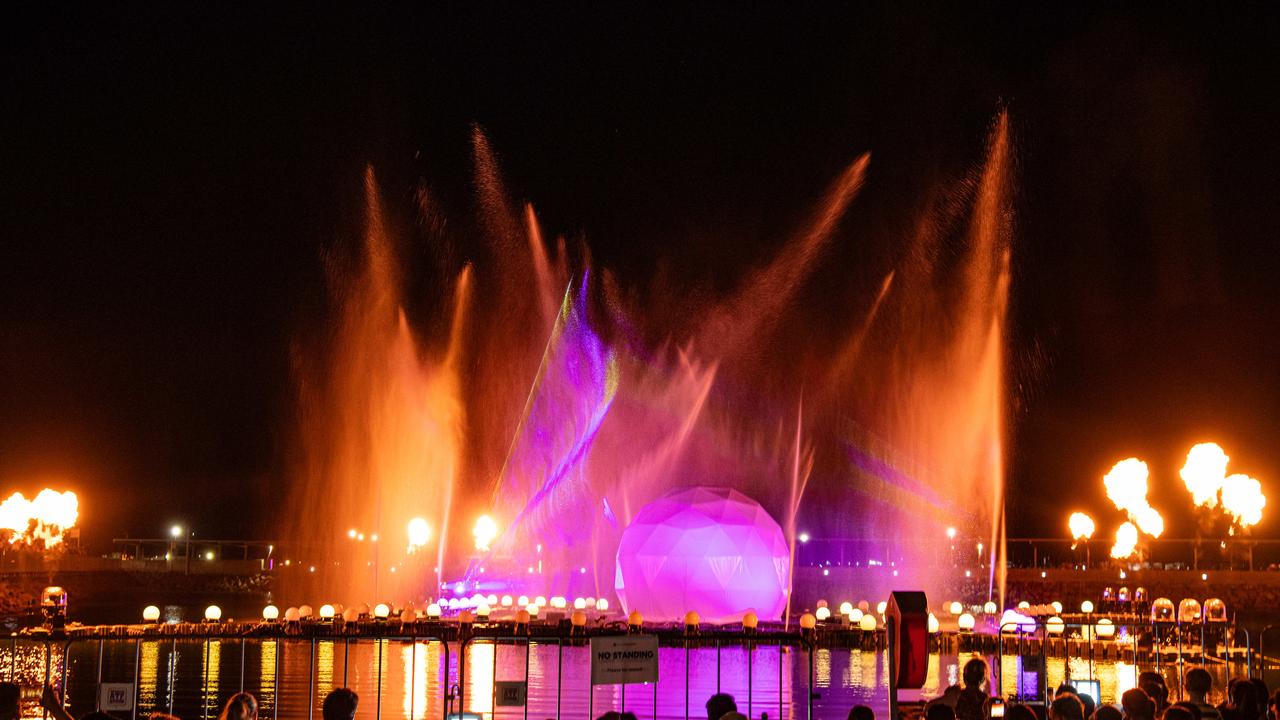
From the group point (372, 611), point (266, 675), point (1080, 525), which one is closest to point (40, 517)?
point (372, 611)

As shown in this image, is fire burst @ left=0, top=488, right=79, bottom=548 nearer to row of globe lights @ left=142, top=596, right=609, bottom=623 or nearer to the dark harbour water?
row of globe lights @ left=142, top=596, right=609, bottom=623

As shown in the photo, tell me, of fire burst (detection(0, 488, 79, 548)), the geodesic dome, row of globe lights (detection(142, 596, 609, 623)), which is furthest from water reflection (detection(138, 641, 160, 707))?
fire burst (detection(0, 488, 79, 548))

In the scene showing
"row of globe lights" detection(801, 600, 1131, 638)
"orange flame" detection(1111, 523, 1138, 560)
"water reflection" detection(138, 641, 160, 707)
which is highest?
"orange flame" detection(1111, 523, 1138, 560)

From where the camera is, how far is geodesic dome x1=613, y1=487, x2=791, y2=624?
1578 inches

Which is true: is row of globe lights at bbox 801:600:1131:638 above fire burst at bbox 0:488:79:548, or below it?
below

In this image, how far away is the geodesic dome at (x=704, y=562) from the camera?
40094 mm

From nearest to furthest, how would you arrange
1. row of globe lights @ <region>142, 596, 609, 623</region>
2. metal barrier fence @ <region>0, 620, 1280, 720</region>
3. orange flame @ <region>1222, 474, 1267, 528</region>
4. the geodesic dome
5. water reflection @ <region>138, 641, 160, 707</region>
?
1. metal barrier fence @ <region>0, 620, 1280, 720</region>
2. water reflection @ <region>138, 641, 160, 707</region>
3. row of globe lights @ <region>142, 596, 609, 623</region>
4. the geodesic dome
5. orange flame @ <region>1222, 474, 1267, 528</region>

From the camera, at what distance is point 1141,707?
9016mm

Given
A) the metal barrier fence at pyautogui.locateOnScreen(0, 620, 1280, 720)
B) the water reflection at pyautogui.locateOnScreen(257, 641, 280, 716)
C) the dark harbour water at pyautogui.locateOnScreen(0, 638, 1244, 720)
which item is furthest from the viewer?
the water reflection at pyautogui.locateOnScreen(257, 641, 280, 716)

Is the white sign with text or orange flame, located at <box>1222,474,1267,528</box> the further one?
orange flame, located at <box>1222,474,1267,528</box>

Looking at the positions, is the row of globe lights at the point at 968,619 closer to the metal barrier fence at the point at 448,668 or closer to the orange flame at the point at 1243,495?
the metal barrier fence at the point at 448,668

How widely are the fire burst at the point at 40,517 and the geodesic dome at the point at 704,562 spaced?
175ft

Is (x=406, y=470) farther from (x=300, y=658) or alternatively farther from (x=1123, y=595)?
(x=1123, y=595)

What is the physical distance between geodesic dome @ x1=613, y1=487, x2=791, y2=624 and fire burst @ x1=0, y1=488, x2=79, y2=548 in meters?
53.5
